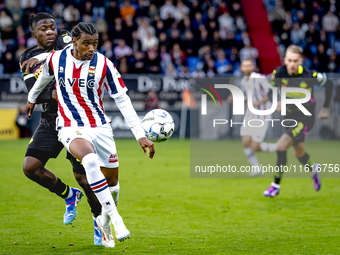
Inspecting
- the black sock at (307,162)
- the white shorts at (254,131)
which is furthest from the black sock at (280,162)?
the white shorts at (254,131)

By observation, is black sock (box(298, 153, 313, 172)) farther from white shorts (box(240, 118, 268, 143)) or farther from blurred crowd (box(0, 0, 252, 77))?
blurred crowd (box(0, 0, 252, 77))

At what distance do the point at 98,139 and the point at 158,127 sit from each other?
0.60 metres

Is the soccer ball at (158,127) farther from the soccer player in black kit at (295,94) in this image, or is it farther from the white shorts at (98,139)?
the soccer player in black kit at (295,94)

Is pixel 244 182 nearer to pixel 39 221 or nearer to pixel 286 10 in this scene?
pixel 39 221

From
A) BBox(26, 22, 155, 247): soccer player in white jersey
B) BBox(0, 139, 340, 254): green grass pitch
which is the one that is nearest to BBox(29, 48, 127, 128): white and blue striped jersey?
BBox(26, 22, 155, 247): soccer player in white jersey

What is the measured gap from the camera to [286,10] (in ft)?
73.5

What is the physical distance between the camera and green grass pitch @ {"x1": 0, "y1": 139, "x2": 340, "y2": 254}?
457 cm

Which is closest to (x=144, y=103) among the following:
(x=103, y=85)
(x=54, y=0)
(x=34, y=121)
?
(x=34, y=121)

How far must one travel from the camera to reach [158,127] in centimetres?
470

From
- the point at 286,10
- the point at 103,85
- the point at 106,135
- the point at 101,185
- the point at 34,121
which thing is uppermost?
the point at 286,10

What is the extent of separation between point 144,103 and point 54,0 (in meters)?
6.01

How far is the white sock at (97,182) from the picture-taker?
4.09 metres

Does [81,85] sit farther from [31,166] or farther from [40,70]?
[31,166]

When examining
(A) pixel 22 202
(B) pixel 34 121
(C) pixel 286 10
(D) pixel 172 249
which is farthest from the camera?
(C) pixel 286 10
